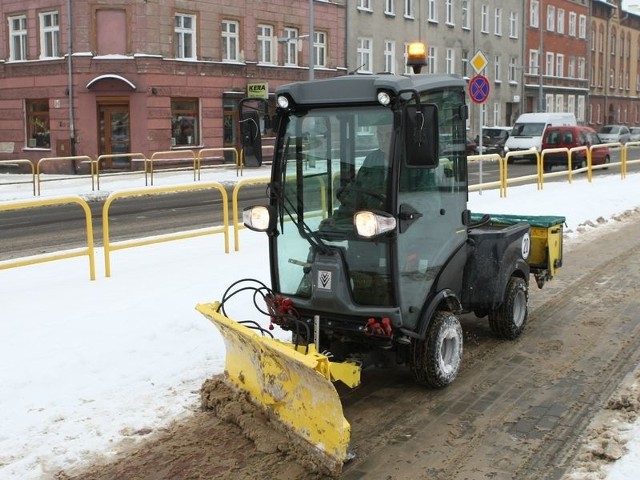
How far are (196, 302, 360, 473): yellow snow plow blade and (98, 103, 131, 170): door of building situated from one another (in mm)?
27158

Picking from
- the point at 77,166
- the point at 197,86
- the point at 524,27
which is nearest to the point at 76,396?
the point at 77,166

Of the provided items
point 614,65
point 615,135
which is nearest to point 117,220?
point 615,135

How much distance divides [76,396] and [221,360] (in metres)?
1.21

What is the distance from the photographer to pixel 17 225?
52.0 ft

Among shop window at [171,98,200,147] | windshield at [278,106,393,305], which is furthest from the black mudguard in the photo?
shop window at [171,98,200,147]

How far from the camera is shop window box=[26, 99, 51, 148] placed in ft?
107

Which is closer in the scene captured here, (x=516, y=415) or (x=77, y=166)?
(x=516, y=415)

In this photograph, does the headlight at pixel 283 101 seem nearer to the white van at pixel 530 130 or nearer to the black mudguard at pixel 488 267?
the black mudguard at pixel 488 267

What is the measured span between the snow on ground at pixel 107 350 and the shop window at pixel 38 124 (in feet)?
74.5

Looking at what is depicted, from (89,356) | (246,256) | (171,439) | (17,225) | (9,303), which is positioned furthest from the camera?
(17,225)

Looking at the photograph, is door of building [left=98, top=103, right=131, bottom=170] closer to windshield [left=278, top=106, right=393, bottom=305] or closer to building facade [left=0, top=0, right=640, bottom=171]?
building facade [left=0, top=0, right=640, bottom=171]

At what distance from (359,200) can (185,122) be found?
93.0 feet

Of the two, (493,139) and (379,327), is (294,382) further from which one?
(493,139)

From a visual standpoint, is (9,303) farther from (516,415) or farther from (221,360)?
(516,415)
